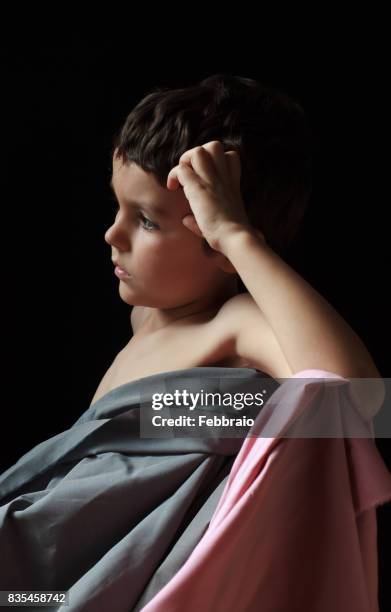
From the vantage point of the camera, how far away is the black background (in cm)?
176

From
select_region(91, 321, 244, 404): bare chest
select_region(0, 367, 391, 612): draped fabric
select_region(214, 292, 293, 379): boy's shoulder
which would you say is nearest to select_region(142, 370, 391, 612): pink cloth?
select_region(0, 367, 391, 612): draped fabric

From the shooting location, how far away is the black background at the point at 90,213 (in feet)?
5.79

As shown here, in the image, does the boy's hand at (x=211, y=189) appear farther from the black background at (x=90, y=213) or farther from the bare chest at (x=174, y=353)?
the black background at (x=90, y=213)

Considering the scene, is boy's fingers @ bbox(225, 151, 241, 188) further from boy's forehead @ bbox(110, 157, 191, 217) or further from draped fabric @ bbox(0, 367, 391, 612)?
draped fabric @ bbox(0, 367, 391, 612)

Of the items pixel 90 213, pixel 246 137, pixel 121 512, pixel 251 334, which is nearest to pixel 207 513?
pixel 121 512

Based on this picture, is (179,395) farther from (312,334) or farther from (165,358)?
(312,334)

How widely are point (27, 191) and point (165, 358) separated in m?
0.63

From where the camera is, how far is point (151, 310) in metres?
1.53

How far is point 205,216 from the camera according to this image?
115cm

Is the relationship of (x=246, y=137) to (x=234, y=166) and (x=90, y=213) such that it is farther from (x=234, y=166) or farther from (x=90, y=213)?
(x=90, y=213)

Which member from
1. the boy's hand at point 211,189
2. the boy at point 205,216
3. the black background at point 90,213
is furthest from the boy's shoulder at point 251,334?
the black background at point 90,213

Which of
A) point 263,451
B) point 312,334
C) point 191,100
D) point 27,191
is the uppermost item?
point 191,100

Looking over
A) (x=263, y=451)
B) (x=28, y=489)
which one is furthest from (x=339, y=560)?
(x=28, y=489)

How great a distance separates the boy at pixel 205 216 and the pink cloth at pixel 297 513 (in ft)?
0.37
